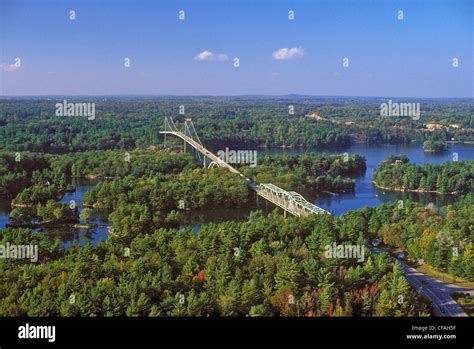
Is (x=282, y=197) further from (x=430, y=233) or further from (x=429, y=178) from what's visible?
(x=429, y=178)

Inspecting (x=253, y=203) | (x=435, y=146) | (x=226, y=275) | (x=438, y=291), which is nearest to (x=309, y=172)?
(x=253, y=203)

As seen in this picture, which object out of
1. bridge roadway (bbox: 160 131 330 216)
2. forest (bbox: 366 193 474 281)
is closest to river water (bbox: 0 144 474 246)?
bridge roadway (bbox: 160 131 330 216)

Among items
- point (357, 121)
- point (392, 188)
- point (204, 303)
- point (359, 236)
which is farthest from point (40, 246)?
point (357, 121)

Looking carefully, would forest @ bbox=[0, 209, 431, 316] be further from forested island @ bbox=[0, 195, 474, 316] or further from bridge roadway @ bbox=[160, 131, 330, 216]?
bridge roadway @ bbox=[160, 131, 330, 216]

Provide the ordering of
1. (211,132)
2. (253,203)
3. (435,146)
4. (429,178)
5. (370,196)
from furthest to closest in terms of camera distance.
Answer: (211,132), (435,146), (429,178), (370,196), (253,203)

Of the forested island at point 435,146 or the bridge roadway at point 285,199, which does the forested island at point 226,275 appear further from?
the forested island at point 435,146
